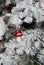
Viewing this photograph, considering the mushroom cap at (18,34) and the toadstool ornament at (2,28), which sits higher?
the toadstool ornament at (2,28)

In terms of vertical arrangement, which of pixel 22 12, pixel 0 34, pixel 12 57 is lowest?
pixel 12 57

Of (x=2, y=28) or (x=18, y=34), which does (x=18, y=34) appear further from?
(x=2, y=28)

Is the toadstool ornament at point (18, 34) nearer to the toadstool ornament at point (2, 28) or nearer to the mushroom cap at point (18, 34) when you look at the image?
the mushroom cap at point (18, 34)

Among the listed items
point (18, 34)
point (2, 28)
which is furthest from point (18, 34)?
point (2, 28)

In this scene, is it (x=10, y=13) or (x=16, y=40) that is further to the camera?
(x=10, y=13)

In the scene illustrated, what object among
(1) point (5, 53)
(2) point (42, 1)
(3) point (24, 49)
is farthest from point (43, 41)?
(2) point (42, 1)

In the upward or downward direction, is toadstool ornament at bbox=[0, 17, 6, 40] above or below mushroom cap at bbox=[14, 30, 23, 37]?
above

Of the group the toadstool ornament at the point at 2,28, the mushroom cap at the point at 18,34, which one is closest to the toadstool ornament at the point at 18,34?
the mushroom cap at the point at 18,34

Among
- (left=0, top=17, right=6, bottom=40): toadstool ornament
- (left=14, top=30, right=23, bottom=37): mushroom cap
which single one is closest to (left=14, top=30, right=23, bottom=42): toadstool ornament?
(left=14, top=30, right=23, bottom=37): mushroom cap

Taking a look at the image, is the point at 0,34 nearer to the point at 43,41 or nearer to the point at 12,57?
the point at 12,57

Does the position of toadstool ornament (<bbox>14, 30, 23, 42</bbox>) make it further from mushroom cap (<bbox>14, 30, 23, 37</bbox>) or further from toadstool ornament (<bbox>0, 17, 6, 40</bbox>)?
toadstool ornament (<bbox>0, 17, 6, 40</bbox>)

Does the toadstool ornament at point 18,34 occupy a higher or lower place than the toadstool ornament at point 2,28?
lower
